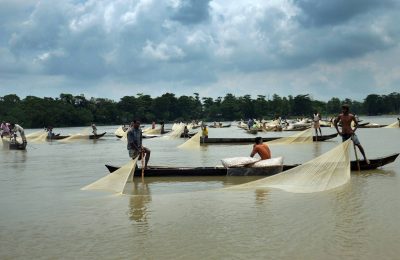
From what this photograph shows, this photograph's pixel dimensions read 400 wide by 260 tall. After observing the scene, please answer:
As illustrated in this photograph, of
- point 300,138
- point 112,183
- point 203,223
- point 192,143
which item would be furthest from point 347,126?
point 192,143

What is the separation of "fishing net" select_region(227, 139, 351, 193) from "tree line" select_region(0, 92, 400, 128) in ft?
291

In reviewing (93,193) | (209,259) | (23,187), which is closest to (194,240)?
(209,259)

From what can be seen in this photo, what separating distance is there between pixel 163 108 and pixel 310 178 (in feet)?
390

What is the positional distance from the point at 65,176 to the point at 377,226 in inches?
346

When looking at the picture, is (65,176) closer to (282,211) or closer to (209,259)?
(282,211)

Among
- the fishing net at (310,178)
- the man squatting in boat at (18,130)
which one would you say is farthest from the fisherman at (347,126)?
the man squatting in boat at (18,130)

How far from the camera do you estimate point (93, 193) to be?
898 centimetres

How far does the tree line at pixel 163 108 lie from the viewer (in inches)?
3774

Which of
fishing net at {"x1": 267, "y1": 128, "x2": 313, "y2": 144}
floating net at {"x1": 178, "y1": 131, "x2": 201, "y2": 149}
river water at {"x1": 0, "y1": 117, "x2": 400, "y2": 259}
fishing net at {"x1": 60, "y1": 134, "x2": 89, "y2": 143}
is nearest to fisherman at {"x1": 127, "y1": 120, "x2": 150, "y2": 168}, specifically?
river water at {"x1": 0, "y1": 117, "x2": 400, "y2": 259}

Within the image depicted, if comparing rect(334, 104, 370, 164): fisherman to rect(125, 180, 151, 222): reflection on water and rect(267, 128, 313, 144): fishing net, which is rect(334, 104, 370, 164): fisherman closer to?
rect(125, 180, 151, 222): reflection on water

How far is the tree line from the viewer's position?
3774 inches

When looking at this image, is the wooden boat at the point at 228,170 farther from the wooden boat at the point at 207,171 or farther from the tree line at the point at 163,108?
the tree line at the point at 163,108

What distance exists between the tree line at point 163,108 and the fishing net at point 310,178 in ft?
291

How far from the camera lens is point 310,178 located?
8211 millimetres
